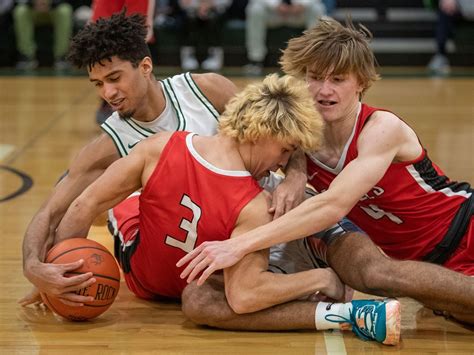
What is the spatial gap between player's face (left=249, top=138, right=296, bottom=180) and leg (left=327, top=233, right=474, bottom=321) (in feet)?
1.53

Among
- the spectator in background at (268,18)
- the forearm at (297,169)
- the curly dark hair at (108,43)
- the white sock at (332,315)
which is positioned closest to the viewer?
the white sock at (332,315)

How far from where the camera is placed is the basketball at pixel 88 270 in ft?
12.4

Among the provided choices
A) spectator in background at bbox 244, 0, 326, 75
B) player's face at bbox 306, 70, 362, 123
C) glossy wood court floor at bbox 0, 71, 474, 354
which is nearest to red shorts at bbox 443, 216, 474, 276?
glossy wood court floor at bbox 0, 71, 474, 354

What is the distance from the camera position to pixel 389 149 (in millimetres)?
3811

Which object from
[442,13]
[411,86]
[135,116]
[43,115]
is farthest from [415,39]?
[135,116]

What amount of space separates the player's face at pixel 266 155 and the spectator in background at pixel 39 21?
8.52m

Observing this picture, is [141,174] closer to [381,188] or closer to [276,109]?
[276,109]

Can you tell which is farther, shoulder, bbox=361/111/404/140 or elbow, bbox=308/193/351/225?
shoulder, bbox=361/111/404/140

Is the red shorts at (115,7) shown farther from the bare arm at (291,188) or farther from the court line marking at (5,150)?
the bare arm at (291,188)

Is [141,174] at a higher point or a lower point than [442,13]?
higher

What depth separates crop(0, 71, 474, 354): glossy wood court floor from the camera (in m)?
3.62

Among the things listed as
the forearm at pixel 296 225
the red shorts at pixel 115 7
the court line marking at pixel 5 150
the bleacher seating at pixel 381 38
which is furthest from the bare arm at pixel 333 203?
the bleacher seating at pixel 381 38

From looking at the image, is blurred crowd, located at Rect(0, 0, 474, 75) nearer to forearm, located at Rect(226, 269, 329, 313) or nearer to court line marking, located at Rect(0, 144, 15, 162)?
court line marking, located at Rect(0, 144, 15, 162)

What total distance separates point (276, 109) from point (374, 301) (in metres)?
0.85
